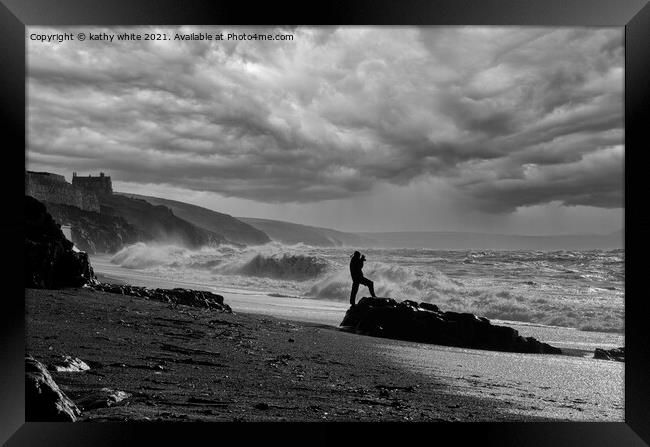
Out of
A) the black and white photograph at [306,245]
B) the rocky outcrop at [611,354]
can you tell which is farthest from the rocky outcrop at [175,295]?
the rocky outcrop at [611,354]

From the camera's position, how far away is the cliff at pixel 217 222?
12.9ft

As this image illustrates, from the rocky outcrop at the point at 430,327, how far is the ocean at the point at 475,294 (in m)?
0.06

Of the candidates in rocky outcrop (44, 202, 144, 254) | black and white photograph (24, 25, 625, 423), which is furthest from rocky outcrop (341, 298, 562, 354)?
rocky outcrop (44, 202, 144, 254)

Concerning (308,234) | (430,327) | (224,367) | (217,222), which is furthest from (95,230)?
(430,327)

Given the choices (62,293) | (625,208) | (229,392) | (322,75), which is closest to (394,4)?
(322,75)

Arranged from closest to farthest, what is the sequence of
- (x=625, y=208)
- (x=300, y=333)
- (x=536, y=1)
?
(x=536, y=1), (x=625, y=208), (x=300, y=333)

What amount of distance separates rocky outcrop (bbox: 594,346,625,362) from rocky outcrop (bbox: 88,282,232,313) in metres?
2.83

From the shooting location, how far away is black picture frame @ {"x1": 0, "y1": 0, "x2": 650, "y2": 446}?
3.40 meters

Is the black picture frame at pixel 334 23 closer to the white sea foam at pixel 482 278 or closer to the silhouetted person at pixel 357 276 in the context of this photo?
the white sea foam at pixel 482 278

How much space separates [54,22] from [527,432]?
454cm

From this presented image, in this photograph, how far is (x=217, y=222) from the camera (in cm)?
400

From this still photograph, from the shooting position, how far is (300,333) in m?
3.90

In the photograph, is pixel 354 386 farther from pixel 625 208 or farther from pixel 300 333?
pixel 625 208

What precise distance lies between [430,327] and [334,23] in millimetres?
2443
